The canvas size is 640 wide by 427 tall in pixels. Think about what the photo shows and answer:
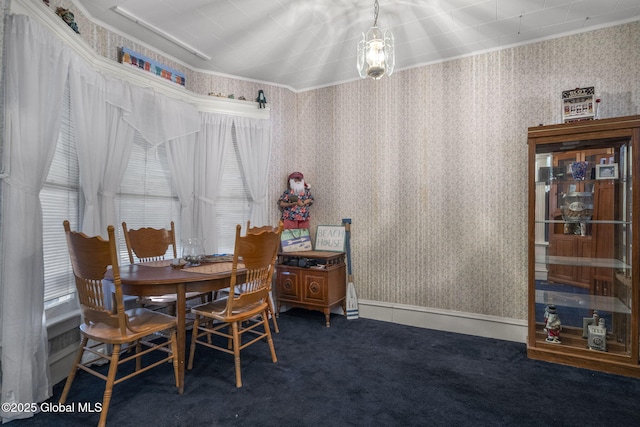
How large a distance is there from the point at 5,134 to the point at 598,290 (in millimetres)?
4325

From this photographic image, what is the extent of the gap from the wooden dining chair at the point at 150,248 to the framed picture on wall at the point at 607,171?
3.47 meters

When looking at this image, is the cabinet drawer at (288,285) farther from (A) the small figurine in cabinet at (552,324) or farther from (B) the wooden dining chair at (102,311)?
(A) the small figurine in cabinet at (552,324)

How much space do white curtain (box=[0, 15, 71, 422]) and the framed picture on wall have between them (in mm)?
4022

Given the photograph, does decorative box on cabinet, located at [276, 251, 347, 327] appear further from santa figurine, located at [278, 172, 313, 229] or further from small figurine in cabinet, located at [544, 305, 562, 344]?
small figurine in cabinet, located at [544, 305, 562, 344]

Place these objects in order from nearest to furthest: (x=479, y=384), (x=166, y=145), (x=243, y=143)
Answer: (x=479, y=384)
(x=166, y=145)
(x=243, y=143)

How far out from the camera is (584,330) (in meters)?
2.69

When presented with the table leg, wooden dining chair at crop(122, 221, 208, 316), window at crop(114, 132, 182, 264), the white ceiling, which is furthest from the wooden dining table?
the white ceiling

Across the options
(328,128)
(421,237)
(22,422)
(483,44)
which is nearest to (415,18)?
(483,44)

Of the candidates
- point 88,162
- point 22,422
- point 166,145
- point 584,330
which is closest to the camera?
point 22,422

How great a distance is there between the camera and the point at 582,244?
2715mm

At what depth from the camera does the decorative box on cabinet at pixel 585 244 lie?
243cm

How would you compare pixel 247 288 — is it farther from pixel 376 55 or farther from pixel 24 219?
pixel 376 55

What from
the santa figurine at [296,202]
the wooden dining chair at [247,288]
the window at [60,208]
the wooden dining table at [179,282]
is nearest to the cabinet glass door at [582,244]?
the wooden dining chair at [247,288]

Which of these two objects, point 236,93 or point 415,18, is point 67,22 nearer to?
point 236,93
